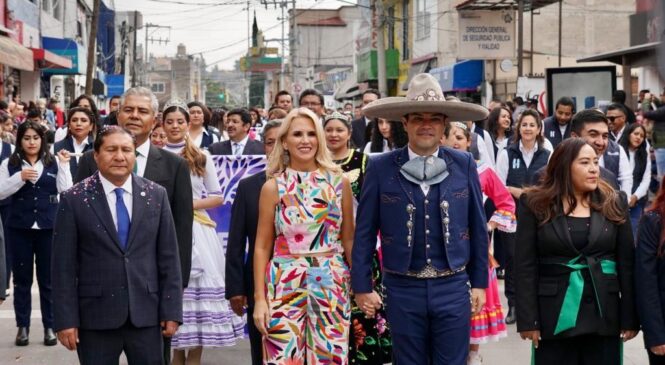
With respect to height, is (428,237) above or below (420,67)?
below

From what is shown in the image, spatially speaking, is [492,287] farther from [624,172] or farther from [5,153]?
[5,153]

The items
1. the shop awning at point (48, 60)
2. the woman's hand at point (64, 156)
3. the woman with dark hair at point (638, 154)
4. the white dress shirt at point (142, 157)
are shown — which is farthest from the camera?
the shop awning at point (48, 60)

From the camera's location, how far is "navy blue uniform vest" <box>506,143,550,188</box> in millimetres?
9594

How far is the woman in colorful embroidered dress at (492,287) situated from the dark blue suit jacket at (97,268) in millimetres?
2598

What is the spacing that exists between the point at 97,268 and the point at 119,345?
435 millimetres

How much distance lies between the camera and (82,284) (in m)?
5.02

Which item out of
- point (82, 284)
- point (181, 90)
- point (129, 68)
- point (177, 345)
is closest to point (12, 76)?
point (177, 345)

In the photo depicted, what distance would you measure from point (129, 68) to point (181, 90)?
64.6m

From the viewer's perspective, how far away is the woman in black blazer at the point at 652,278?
4984mm

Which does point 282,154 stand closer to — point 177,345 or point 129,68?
point 177,345

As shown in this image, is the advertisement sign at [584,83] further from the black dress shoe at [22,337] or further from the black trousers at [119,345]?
the black trousers at [119,345]

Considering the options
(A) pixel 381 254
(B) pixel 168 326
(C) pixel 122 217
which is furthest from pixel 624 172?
(C) pixel 122 217

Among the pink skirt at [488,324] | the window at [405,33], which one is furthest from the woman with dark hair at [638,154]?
the window at [405,33]

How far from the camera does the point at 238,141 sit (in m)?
10.2
